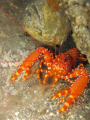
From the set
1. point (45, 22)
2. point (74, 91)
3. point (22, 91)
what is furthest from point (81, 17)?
point (22, 91)

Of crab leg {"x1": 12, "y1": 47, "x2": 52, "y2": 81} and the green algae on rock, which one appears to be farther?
crab leg {"x1": 12, "y1": 47, "x2": 52, "y2": 81}

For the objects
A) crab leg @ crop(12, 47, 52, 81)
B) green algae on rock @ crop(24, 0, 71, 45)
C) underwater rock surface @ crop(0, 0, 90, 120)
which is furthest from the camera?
crab leg @ crop(12, 47, 52, 81)

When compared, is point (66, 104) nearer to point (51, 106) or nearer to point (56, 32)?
point (51, 106)

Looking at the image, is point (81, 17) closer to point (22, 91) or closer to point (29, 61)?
point (29, 61)

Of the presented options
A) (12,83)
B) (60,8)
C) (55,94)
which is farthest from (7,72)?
(60,8)

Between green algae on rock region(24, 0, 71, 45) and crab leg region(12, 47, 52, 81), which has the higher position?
green algae on rock region(24, 0, 71, 45)

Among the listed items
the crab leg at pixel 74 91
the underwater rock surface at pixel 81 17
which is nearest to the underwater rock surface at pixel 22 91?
the crab leg at pixel 74 91

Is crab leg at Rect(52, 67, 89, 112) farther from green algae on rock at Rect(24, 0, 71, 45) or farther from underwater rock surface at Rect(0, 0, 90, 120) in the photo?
green algae on rock at Rect(24, 0, 71, 45)

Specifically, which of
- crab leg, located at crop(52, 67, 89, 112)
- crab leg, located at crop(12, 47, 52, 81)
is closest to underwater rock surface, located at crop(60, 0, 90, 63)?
crab leg, located at crop(52, 67, 89, 112)
